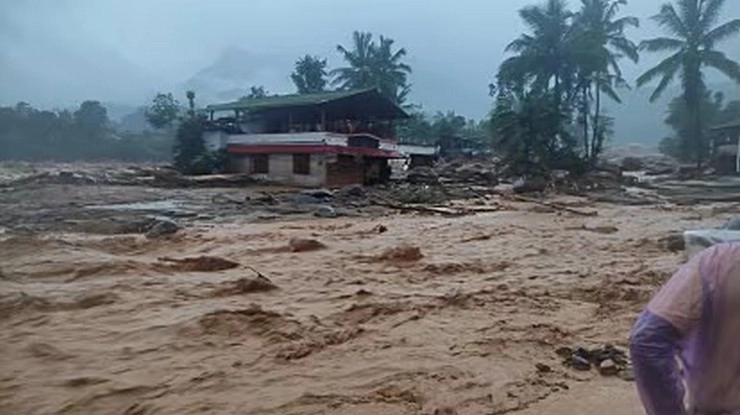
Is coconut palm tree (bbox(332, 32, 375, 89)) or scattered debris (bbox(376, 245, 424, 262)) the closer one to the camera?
scattered debris (bbox(376, 245, 424, 262))

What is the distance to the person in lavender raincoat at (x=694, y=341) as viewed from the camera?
5.10 ft

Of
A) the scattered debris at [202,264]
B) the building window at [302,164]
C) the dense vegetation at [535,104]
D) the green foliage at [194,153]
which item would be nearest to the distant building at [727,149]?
the dense vegetation at [535,104]

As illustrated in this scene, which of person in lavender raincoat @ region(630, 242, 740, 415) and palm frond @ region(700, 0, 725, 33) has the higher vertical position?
palm frond @ region(700, 0, 725, 33)

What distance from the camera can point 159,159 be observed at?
46969 mm

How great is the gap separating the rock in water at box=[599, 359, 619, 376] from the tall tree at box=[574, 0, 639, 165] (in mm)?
29349

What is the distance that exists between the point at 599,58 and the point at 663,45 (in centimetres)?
605

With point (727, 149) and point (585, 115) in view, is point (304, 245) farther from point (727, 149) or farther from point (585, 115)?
point (727, 149)

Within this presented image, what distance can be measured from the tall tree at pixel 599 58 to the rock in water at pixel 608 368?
2935 cm

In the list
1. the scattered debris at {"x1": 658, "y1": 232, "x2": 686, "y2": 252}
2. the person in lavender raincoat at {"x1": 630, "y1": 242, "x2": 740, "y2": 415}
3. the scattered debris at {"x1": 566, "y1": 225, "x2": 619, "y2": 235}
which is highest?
the person in lavender raincoat at {"x1": 630, "y1": 242, "x2": 740, "y2": 415}

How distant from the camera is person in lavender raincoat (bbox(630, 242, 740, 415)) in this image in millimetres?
1555

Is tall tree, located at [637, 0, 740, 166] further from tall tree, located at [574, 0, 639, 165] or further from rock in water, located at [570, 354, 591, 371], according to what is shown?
rock in water, located at [570, 354, 591, 371]

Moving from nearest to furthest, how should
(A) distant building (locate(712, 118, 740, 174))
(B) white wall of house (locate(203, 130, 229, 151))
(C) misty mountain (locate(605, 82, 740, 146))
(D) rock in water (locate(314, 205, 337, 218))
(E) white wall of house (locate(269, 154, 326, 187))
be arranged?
(D) rock in water (locate(314, 205, 337, 218)), (E) white wall of house (locate(269, 154, 326, 187)), (A) distant building (locate(712, 118, 740, 174)), (B) white wall of house (locate(203, 130, 229, 151)), (C) misty mountain (locate(605, 82, 740, 146))

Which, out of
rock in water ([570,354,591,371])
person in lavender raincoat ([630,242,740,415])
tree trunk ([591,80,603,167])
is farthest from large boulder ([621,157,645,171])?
person in lavender raincoat ([630,242,740,415])

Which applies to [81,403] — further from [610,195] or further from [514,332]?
[610,195]
